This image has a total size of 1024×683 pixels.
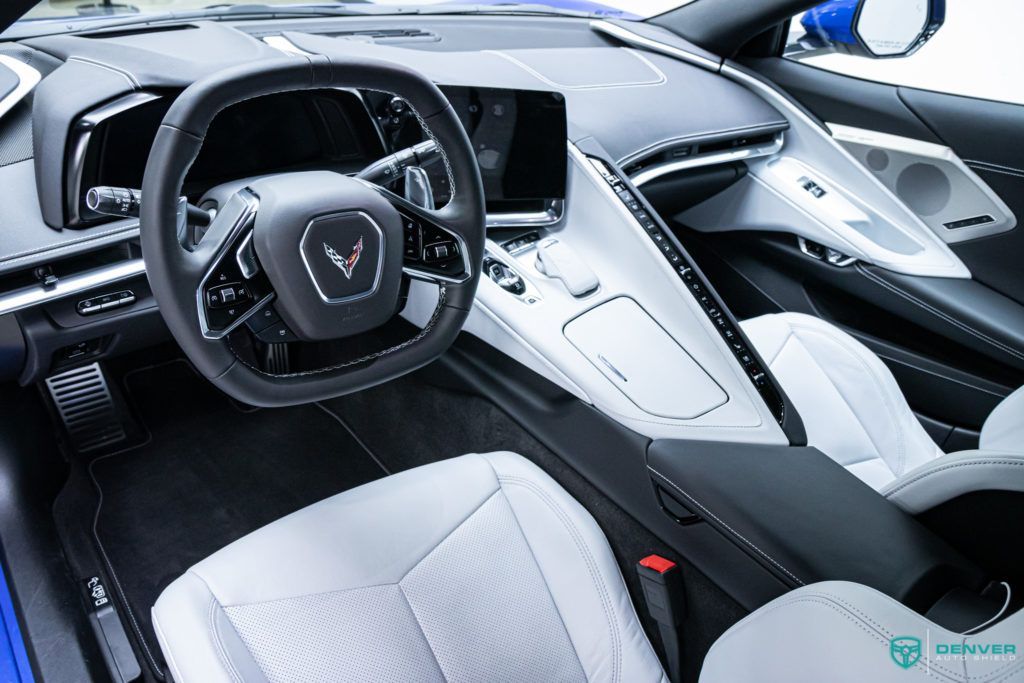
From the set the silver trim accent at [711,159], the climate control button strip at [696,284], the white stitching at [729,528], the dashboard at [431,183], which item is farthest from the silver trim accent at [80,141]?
the silver trim accent at [711,159]

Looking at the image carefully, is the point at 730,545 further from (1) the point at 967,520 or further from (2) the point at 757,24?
(2) the point at 757,24

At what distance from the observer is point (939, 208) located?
2.13 m

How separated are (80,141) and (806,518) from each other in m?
1.20

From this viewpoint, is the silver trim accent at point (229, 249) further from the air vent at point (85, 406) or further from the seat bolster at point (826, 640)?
the air vent at point (85, 406)

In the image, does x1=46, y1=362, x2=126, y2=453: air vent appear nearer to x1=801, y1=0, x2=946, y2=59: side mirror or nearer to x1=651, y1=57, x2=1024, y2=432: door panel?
x1=651, y1=57, x2=1024, y2=432: door panel

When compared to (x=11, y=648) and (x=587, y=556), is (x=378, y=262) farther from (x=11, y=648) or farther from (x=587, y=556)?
(x=11, y=648)

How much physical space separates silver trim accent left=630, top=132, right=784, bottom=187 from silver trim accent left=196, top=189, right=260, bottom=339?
3.72ft

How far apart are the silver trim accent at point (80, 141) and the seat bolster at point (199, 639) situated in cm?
58

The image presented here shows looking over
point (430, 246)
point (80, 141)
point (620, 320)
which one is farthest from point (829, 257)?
point (80, 141)

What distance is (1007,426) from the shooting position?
3.71ft

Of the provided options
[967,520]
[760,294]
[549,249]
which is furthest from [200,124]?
[760,294]

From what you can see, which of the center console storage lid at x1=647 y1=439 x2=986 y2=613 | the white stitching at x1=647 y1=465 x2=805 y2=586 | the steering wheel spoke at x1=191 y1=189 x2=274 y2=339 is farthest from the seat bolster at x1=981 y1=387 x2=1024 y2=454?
the steering wheel spoke at x1=191 y1=189 x2=274 y2=339

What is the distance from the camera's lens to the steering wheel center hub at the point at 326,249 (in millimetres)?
962

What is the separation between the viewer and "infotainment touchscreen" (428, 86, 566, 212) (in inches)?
59.6
